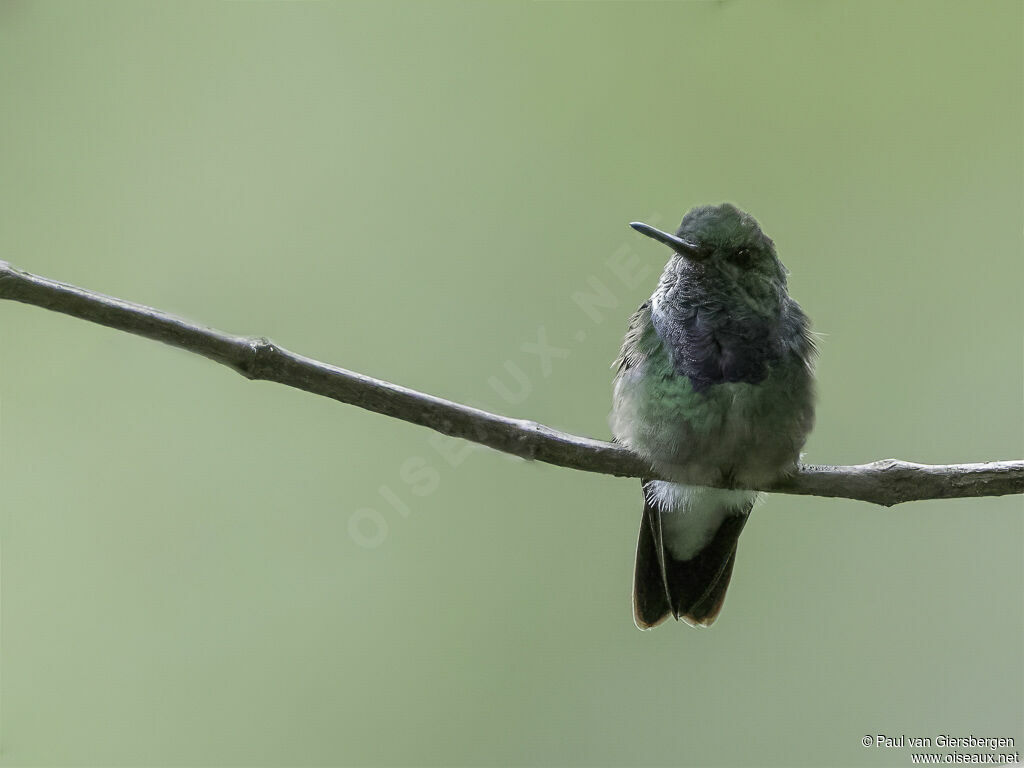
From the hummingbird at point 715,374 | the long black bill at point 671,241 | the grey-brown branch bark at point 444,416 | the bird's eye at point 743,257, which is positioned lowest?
the grey-brown branch bark at point 444,416

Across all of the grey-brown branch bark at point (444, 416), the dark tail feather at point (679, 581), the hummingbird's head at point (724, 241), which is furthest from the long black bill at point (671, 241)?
the dark tail feather at point (679, 581)

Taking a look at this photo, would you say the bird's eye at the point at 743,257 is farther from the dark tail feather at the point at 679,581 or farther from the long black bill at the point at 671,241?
the dark tail feather at the point at 679,581

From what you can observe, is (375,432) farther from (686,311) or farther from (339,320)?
(686,311)

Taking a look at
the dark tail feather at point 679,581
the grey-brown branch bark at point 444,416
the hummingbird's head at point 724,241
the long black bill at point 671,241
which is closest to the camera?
the grey-brown branch bark at point 444,416

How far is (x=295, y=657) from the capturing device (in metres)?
2.12

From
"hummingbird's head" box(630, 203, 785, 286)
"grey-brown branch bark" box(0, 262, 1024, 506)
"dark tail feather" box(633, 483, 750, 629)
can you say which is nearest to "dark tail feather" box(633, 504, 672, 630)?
"dark tail feather" box(633, 483, 750, 629)

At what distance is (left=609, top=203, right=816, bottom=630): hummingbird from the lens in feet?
4.87

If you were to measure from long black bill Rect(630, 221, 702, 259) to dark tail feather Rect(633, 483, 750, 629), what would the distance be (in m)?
0.54

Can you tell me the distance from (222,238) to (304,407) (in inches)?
17.8

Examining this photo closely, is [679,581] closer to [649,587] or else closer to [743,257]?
[649,587]

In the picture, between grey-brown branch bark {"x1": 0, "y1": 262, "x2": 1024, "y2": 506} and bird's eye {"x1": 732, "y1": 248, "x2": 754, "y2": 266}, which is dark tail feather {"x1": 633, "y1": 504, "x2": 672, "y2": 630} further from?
bird's eye {"x1": 732, "y1": 248, "x2": 754, "y2": 266}

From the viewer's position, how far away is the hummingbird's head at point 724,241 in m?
1.56

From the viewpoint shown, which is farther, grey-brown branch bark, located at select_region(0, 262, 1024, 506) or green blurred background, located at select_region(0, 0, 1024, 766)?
green blurred background, located at select_region(0, 0, 1024, 766)

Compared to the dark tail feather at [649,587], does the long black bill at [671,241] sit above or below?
above
